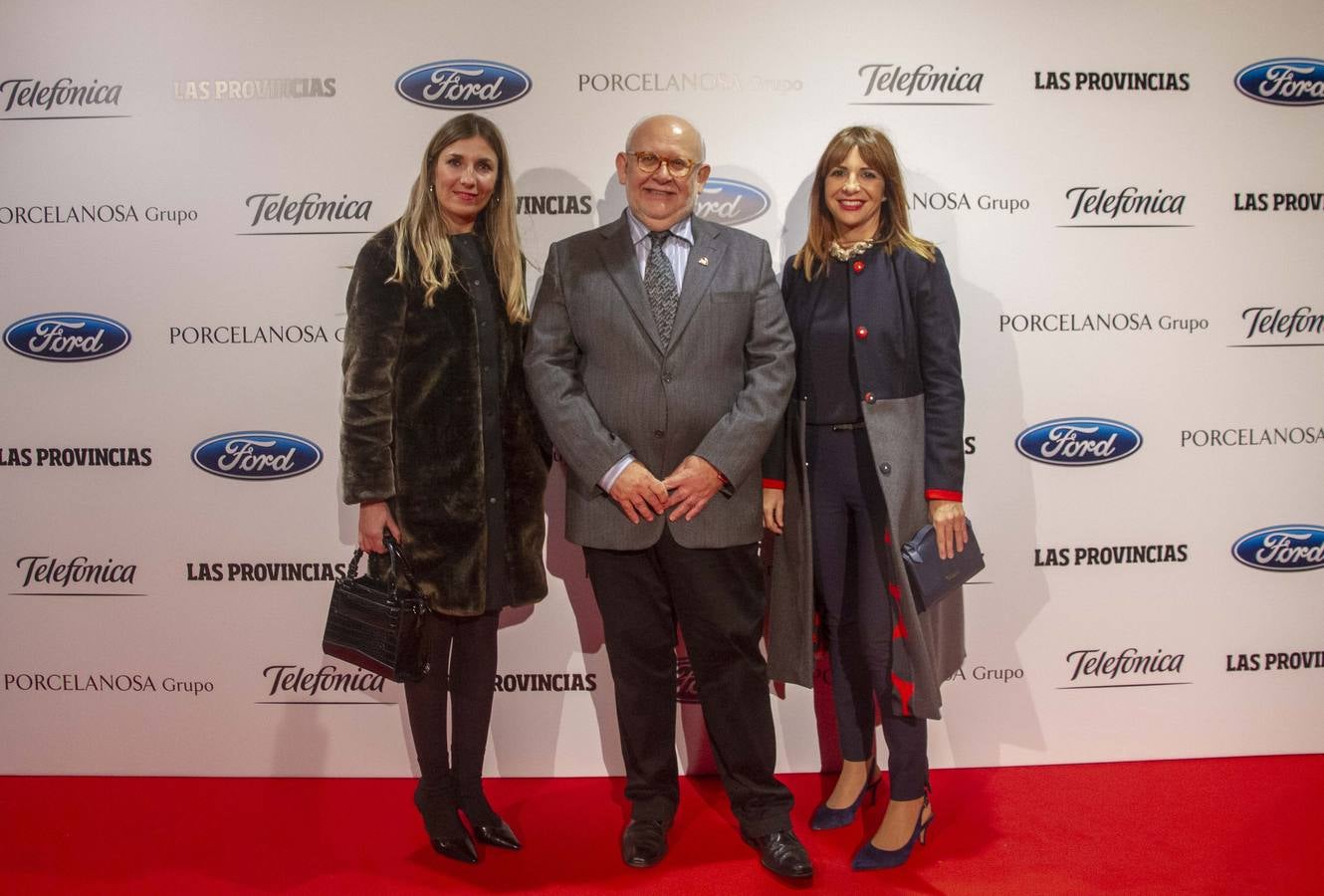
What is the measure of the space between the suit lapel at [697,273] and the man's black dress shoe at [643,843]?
136 cm

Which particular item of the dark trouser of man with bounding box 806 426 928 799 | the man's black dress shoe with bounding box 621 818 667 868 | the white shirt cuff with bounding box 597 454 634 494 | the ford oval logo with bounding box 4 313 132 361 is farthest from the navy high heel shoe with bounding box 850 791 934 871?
the ford oval logo with bounding box 4 313 132 361

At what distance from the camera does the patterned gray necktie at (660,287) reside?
8.04 ft

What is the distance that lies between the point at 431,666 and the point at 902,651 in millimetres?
1292

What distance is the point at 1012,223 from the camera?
306 cm

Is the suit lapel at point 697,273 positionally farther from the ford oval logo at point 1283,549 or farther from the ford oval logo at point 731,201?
the ford oval logo at point 1283,549

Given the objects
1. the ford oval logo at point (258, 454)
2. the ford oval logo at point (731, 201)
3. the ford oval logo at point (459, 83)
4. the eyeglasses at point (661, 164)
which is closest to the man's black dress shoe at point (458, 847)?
the ford oval logo at point (258, 454)

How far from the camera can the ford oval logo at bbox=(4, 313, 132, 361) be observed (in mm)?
3115

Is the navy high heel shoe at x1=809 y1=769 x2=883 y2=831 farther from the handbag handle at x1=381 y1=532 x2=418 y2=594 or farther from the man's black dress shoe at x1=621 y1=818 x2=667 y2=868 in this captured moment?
the handbag handle at x1=381 y1=532 x2=418 y2=594

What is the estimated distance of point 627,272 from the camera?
246 cm

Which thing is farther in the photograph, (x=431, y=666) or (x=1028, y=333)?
(x=1028, y=333)

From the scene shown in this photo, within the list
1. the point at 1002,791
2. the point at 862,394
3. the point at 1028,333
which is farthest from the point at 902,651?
the point at 1028,333

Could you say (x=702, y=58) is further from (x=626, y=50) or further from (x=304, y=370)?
(x=304, y=370)

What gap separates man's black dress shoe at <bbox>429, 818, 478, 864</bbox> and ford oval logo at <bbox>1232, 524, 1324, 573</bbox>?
8.77 feet

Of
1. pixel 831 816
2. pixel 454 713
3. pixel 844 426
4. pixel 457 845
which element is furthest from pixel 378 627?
pixel 831 816
